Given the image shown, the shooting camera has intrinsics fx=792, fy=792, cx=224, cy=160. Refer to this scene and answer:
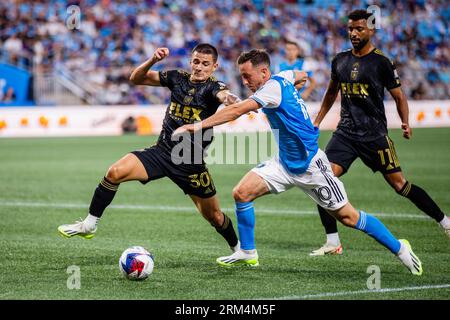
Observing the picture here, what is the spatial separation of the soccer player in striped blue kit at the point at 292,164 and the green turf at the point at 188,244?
0.51 m

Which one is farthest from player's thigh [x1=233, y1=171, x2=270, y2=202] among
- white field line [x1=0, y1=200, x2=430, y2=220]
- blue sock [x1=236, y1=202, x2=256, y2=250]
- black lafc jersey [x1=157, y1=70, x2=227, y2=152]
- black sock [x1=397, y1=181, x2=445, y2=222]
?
white field line [x1=0, y1=200, x2=430, y2=220]

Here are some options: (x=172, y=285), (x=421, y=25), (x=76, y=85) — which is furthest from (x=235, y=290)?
(x=421, y=25)

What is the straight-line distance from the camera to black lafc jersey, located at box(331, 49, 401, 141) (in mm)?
9273

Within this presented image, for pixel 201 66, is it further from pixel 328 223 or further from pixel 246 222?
pixel 328 223

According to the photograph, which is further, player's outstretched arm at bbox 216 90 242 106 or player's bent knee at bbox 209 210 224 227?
player's bent knee at bbox 209 210 224 227

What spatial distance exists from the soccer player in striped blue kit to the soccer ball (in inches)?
48.5

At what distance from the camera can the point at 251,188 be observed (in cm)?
801

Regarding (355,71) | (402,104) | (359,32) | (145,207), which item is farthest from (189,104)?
(145,207)

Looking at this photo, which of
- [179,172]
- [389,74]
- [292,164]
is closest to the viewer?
[292,164]

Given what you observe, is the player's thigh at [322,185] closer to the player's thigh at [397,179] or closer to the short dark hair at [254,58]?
the short dark hair at [254,58]

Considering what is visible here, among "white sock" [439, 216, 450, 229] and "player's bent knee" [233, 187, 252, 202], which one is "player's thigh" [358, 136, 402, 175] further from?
"player's bent knee" [233, 187, 252, 202]

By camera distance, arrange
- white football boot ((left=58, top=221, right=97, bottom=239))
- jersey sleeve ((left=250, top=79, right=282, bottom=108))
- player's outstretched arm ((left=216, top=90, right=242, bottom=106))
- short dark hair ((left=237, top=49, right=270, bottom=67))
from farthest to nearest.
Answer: white football boot ((left=58, top=221, right=97, bottom=239)) < player's outstretched arm ((left=216, top=90, right=242, bottom=106)) < short dark hair ((left=237, top=49, right=270, bottom=67)) < jersey sleeve ((left=250, top=79, right=282, bottom=108))

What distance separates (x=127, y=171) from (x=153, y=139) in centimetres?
1812

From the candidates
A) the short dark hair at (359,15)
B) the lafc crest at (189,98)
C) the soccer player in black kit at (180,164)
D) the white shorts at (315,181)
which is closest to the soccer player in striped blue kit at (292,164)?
the white shorts at (315,181)
